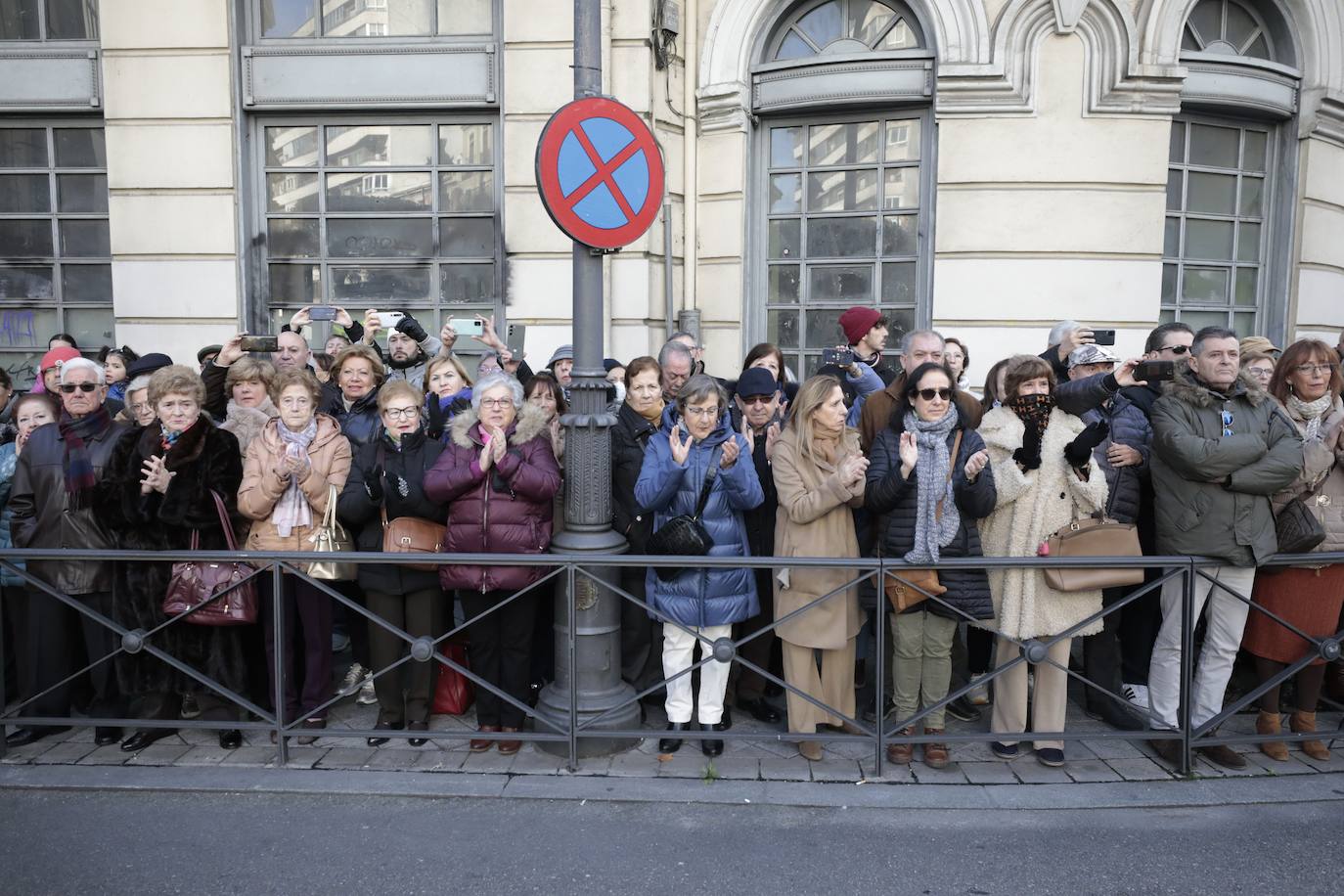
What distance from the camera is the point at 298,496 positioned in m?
4.70

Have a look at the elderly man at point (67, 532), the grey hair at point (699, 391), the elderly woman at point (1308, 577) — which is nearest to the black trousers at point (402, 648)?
the elderly man at point (67, 532)

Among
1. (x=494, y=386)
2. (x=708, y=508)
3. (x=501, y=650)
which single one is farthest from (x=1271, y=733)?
(x=494, y=386)

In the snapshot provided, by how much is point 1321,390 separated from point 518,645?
4.13 metres

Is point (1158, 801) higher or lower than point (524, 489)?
lower

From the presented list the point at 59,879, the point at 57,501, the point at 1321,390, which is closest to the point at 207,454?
the point at 57,501

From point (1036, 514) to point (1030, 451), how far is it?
0.97 ft

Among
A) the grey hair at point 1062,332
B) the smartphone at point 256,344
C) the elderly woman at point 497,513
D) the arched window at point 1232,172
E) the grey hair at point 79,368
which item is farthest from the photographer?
the arched window at point 1232,172

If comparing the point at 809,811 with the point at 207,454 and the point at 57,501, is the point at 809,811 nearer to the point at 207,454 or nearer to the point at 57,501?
the point at 207,454

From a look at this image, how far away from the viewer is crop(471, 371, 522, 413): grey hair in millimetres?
4582

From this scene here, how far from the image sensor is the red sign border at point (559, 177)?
4.14 metres

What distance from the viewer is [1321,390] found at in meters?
4.62

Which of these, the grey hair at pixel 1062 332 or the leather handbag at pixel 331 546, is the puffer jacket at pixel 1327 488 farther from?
the leather handbag at pixel 331 546

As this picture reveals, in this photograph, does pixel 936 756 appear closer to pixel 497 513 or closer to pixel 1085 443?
pixel 1085 443

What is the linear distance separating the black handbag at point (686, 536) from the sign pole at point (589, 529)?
23 centimetres
